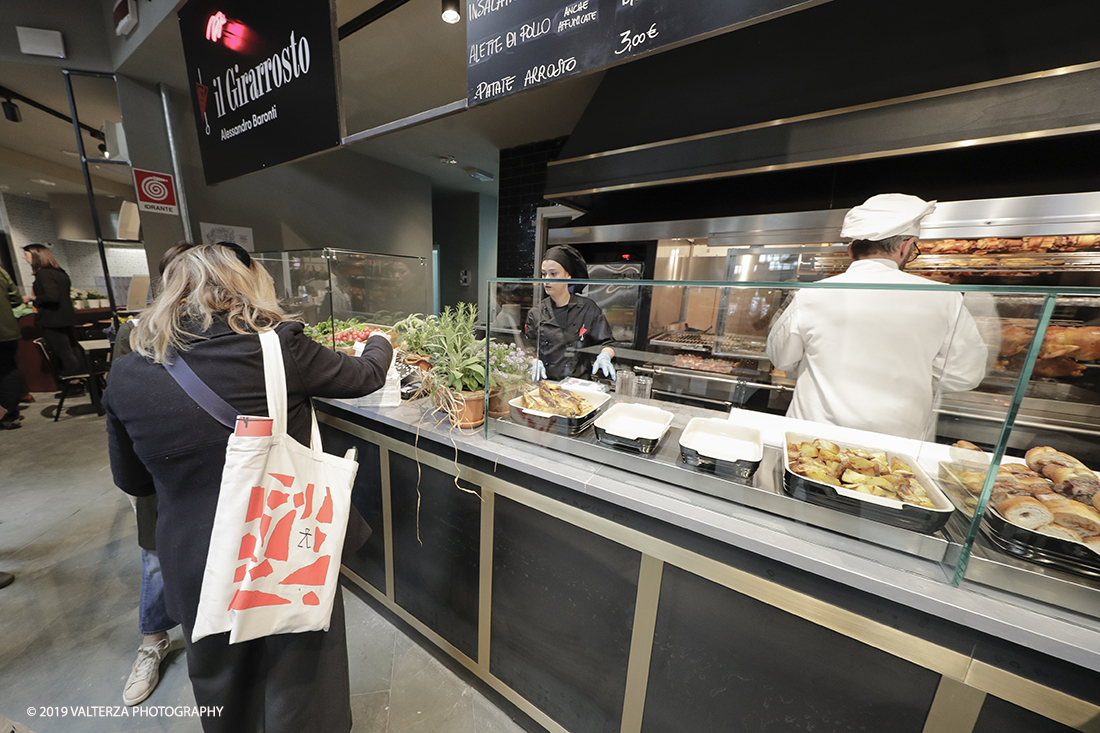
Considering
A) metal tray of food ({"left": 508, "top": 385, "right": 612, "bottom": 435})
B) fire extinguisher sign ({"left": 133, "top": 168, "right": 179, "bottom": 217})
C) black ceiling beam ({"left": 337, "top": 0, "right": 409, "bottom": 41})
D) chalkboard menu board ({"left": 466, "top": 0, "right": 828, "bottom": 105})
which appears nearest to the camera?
chalkboard menu board ({"left": 466, "top": 0, "right": 828, "bottom": 105})

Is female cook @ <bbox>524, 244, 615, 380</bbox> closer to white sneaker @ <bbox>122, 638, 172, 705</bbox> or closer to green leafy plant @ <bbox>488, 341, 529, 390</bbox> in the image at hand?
green leafy plant @ <bbox>488, 341, 529, 390</bbox>

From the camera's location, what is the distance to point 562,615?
132 cm

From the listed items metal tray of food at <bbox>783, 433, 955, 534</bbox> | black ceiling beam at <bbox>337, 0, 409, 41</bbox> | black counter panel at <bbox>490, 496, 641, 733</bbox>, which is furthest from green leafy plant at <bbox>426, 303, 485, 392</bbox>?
black ceiling beam at <bbox>337, 0, 409, 41</bbox>

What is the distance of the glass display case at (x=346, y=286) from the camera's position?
226 centimetres

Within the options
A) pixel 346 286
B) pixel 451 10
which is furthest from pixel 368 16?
pixel 346 286

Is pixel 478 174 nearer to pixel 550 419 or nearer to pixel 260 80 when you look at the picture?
pixel 260 80

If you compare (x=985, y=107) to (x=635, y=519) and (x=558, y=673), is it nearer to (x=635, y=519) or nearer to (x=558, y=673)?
(x=635, y=519)

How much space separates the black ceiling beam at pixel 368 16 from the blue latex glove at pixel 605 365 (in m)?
2.30

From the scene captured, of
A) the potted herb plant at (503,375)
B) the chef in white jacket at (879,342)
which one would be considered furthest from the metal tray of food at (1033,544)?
the potted herb plant at (503,375)

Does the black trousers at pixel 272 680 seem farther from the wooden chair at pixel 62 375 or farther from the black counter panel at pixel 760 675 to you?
the wooden chair at pixel 62 375

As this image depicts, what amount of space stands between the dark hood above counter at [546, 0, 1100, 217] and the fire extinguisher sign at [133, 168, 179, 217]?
12.6 feet

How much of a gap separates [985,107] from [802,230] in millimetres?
798

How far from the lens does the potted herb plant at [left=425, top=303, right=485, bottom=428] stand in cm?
148

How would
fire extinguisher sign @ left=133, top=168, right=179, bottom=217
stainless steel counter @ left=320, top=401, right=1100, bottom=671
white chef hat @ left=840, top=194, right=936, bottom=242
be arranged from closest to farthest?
stainless steel counter @ left=320, top=401, right=1100, bottom=671, white chef hat @ left=840, top=194, right=936, bottom=242, fire extinguisher sign @ left=133, top=168, right=179, bottom=217
